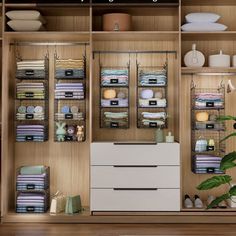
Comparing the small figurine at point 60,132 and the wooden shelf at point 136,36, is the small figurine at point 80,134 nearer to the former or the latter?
the small figurine at point 60,132

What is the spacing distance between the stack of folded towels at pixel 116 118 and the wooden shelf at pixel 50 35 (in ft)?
2.86

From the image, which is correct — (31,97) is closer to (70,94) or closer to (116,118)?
(70,94)

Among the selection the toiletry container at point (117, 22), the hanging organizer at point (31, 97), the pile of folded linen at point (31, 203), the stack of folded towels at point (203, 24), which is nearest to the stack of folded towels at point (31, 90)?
the hanging organizer at point (31, 97)

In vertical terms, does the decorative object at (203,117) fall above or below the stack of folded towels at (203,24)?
below

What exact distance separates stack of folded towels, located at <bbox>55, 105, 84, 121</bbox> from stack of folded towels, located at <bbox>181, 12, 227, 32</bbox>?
1431 millimetres

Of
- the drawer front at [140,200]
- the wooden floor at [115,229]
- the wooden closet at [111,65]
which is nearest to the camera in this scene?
the wooden floor at [115,229]

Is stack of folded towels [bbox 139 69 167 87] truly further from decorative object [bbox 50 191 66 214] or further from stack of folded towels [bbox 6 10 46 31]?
decorative object [bbox 50 191 66 214]

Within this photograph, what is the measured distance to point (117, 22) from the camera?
4664mm

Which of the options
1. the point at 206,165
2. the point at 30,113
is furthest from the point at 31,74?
the point at 206,165

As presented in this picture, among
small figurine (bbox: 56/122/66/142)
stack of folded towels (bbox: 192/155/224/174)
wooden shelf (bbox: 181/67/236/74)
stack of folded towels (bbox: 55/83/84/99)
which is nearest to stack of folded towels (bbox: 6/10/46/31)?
stack of folded towels (bbox: 55/83/84/99)

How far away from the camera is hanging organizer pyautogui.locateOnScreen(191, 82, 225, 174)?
4.71 m

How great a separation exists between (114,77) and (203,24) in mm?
1086

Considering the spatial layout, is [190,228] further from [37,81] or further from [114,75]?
[37,81]

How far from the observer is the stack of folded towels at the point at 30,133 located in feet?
15.5
